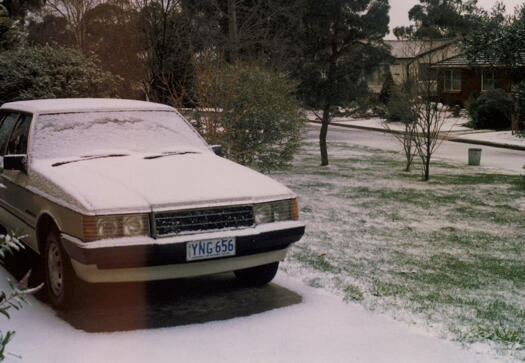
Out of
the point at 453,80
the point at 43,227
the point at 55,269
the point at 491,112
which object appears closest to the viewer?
the point at 55,269

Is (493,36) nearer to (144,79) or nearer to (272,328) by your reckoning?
(144,79)

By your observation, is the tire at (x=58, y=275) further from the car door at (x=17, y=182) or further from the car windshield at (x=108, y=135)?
the car windshield at (x=108, y=135)

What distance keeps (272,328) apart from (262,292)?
97 centimetres

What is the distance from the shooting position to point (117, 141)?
6246 mm

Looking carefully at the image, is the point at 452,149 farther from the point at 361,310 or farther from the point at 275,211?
the point at 275,211

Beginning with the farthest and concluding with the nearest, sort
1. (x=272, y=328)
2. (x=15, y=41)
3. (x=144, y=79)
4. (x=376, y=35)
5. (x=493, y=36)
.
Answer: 1. (x=15, y=41)
2. (x=376, y=35)
3. (x=144, y=79)
4. (x=493, y=36)
5. (x=272, y=328)

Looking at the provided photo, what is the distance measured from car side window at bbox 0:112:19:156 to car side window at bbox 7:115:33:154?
0.53 feet

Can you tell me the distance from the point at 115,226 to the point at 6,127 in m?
3.06

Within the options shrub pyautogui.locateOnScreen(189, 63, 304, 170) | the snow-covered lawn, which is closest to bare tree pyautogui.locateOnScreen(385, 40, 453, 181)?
shrub pyautogui.locateOnScreen(189, 63, 304, 170)

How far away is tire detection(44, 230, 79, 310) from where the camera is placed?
16.6ft

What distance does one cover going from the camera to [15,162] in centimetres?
584

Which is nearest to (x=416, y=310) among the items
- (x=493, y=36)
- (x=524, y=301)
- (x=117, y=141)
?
(x=524, y=301)

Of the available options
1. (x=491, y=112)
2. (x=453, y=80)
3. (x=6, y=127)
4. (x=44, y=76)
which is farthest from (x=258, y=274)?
(x=453, y=80)

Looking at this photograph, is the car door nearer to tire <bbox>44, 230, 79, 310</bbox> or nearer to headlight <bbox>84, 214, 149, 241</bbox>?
tire <bbox>44, 230, 79, 310</bbox>
